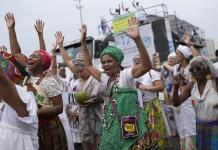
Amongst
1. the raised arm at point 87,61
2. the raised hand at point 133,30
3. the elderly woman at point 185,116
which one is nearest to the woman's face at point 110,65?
the raised arm at point 87,61

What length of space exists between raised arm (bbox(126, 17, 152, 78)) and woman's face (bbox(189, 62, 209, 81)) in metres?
0.91

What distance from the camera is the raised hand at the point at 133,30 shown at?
12.6ft

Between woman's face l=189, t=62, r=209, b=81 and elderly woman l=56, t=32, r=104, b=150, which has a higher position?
woman's face l=189, t=62, r=209, b=81

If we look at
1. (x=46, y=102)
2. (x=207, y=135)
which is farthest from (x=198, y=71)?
(x=46, y=102)

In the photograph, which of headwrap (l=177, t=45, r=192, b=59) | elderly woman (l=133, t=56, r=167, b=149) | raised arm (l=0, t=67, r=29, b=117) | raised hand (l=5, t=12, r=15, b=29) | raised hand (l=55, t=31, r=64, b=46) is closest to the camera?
raised arm (l=0, t=67, r=29, b=117)

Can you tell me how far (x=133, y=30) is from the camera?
391 cm

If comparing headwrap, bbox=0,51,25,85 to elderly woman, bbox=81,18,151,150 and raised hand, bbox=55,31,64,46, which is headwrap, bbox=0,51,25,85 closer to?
elderly woman, bbox=81,18,151,150

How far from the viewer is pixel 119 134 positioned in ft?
13.1

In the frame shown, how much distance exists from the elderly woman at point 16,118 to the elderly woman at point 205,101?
6.50 feet

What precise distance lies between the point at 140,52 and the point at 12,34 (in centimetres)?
190

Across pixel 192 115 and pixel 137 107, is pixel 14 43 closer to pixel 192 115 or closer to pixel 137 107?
pixel 137 107

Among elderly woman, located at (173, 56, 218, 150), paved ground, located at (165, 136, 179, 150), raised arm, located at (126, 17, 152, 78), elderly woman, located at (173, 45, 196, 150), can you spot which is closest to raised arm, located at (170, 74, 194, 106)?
elderly woman, located at (173, 56, 218, 150)

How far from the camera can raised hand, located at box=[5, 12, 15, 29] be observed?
5.02 m

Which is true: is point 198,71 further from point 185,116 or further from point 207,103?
point 185,116
